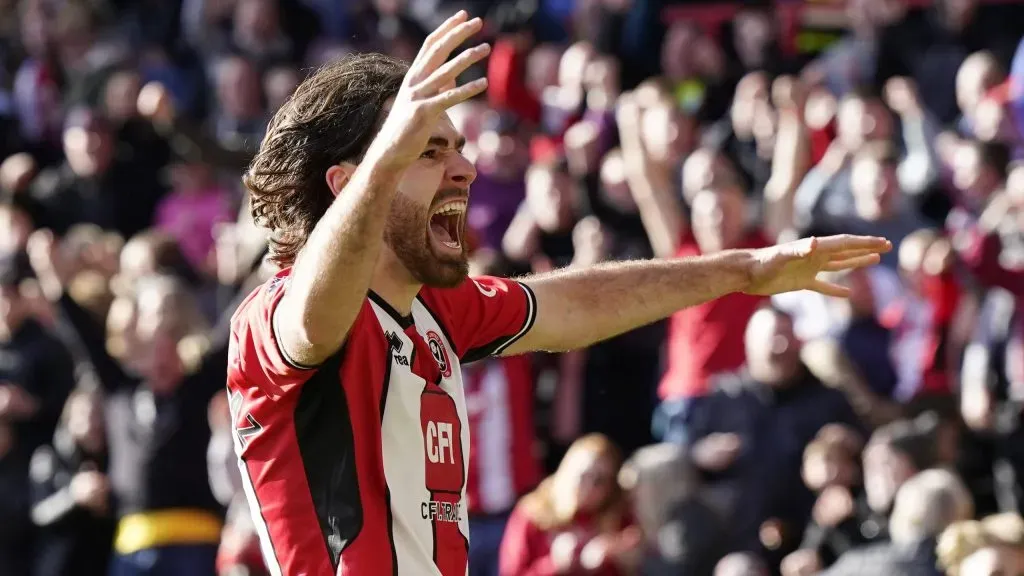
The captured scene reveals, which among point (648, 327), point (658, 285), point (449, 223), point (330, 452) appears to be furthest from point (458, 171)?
point (648, 327)

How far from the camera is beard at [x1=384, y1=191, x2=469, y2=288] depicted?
4281mm

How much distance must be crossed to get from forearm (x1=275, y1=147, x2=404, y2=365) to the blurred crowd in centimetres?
349

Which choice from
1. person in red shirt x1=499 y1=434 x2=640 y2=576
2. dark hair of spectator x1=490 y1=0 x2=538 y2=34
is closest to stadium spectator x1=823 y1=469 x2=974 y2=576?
person in red shirt x1=499 y1=434 x2=640 y2=576

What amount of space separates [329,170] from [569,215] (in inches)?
199

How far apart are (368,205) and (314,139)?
0.67 meters

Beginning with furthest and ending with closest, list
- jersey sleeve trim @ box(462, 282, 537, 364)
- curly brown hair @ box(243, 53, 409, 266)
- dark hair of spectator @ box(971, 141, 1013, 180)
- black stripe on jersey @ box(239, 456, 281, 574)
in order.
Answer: dark hair of spectator @ box(971, 141, 1013, 180) < jersey sleeve trim @ box(462, 282, 537, 364) < curly brown hair @ box(243, 53, 409, 266) < black stripe on jersey @ box(239, 456, 281, 574)

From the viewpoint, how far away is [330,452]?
166 inches

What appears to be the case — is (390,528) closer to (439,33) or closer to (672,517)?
(439,33)

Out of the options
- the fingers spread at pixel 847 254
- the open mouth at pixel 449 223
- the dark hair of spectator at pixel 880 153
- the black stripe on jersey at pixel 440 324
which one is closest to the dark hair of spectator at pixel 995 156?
the dark hair of spectator at pixel 880 153

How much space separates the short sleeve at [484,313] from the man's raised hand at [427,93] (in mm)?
970

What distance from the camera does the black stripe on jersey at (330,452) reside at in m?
4.20

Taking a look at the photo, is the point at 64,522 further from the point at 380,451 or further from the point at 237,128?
the point at 380,451

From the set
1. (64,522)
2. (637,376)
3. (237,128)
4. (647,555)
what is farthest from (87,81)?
(647,555)

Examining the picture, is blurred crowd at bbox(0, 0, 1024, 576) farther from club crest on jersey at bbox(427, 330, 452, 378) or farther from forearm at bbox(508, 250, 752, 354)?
club crest on jersey at bbox(427, 330, 452, 378)
